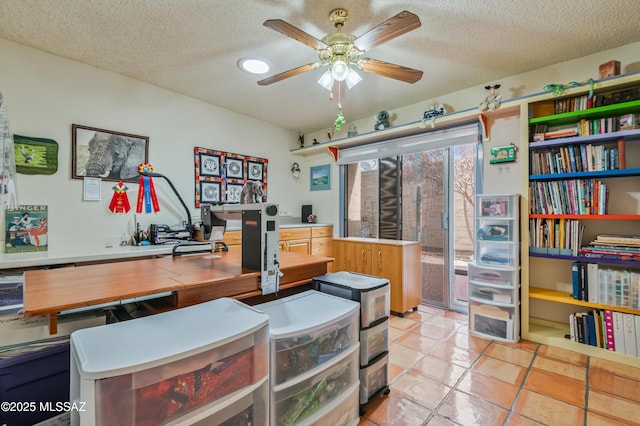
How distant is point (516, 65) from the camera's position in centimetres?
262

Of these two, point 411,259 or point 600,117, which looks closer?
point 600,117

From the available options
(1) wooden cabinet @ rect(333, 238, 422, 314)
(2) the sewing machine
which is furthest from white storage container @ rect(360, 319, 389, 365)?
(1) wooden cabinet @ rect(333, 238, 422, 314)

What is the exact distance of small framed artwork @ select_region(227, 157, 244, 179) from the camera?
380 cm

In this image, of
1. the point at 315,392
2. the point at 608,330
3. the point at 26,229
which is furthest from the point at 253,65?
the point at 608,330

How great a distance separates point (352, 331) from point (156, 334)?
92 cm

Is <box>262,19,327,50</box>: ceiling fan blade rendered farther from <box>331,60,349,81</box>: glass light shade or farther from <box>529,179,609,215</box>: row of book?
<box>529,179,609,215</box>: row of book

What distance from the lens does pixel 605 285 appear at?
222cm

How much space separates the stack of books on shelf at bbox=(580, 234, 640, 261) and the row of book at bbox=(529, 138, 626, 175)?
1.78 ft

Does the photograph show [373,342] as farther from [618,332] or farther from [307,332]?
[618,332]

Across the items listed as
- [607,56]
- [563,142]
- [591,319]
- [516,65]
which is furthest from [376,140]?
[591,319]

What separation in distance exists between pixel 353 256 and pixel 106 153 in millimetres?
2853

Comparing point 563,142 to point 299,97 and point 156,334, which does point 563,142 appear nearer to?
point 299,97

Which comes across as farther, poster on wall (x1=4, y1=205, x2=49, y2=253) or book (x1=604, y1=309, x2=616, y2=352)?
poster on wall (x1=4, y1=205, x2=49, y2=253)

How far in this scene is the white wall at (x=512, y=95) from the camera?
2.35m
